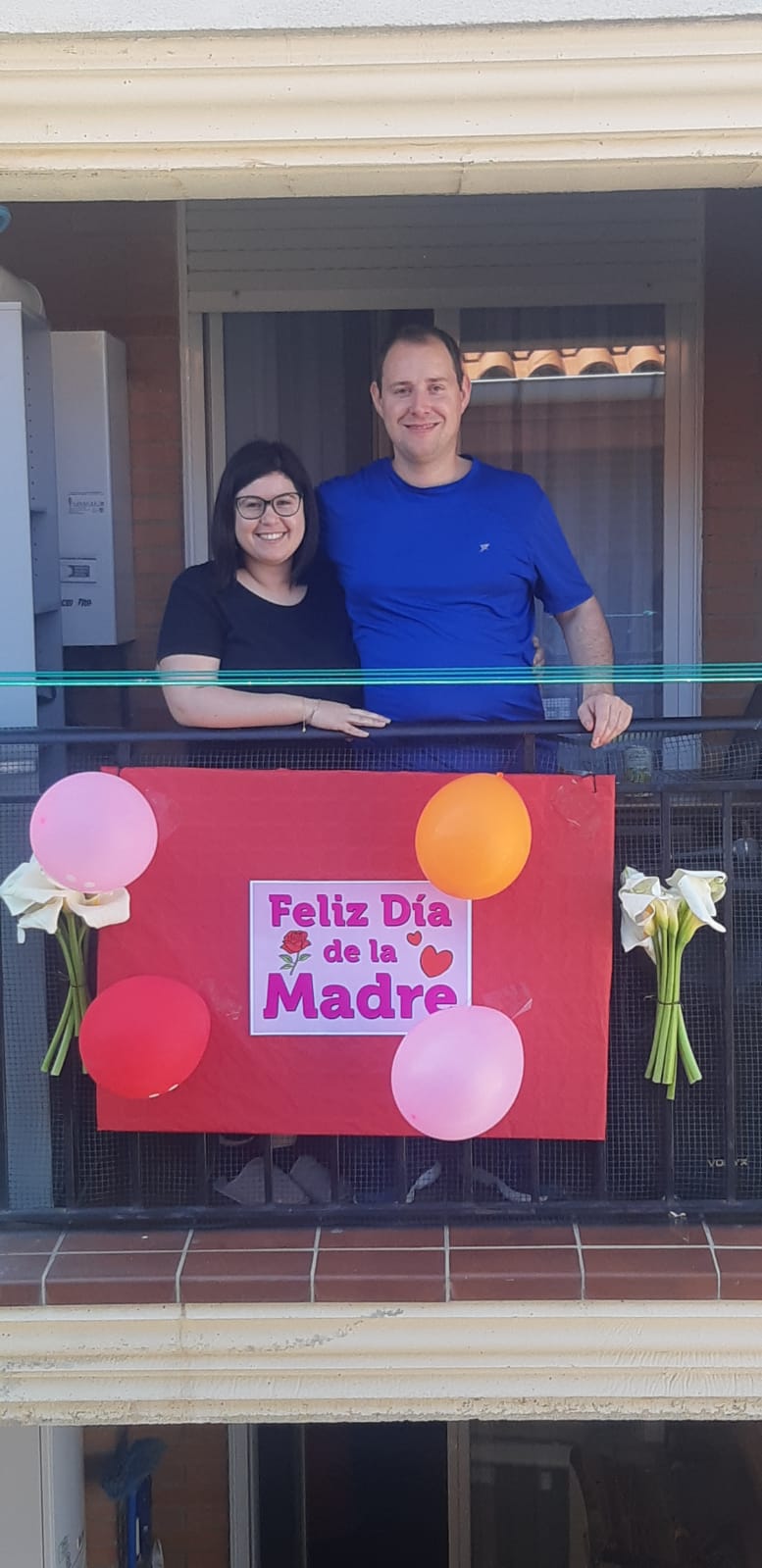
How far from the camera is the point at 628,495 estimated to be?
203 inches

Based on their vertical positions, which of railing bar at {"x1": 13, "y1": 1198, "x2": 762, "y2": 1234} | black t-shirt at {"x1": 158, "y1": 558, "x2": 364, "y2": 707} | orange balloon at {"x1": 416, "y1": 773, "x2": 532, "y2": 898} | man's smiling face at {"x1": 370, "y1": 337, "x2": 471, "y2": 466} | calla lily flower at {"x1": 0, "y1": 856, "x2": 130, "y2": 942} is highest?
man's smiling face at {"x1": 370, "y1": 337, "x2": 471, "y2": 466}

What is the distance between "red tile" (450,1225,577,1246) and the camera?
2.82 meters

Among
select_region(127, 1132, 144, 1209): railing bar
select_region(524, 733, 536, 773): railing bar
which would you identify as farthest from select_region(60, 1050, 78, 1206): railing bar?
select_region(524, 733, 536, 773): railing bar

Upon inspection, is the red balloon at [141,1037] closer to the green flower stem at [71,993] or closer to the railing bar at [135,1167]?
the green flower stem at [71,993]

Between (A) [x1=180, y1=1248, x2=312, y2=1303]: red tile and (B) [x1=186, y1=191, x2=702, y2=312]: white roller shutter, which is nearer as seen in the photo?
(A) [x1=180, y1=1248, x2=312, y2=1303]: red tile

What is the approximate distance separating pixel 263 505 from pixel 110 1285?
5.43ft

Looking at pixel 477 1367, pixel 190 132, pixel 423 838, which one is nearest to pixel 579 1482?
pixel 477 1367

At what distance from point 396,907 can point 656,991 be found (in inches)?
21.8

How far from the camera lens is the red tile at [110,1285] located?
2.77m

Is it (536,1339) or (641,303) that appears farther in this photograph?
(641,303)

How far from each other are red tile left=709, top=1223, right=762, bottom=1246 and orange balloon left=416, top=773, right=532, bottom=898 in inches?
37.4

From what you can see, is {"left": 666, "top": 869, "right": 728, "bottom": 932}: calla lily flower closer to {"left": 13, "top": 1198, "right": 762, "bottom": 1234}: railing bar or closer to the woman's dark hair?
{"left": 13, "top": 1198, "right": 762, "bottom": 1234}: railing bar

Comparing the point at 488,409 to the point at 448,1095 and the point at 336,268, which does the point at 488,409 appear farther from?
the point at 448,1095

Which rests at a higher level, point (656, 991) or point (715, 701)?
point (715, 701)
